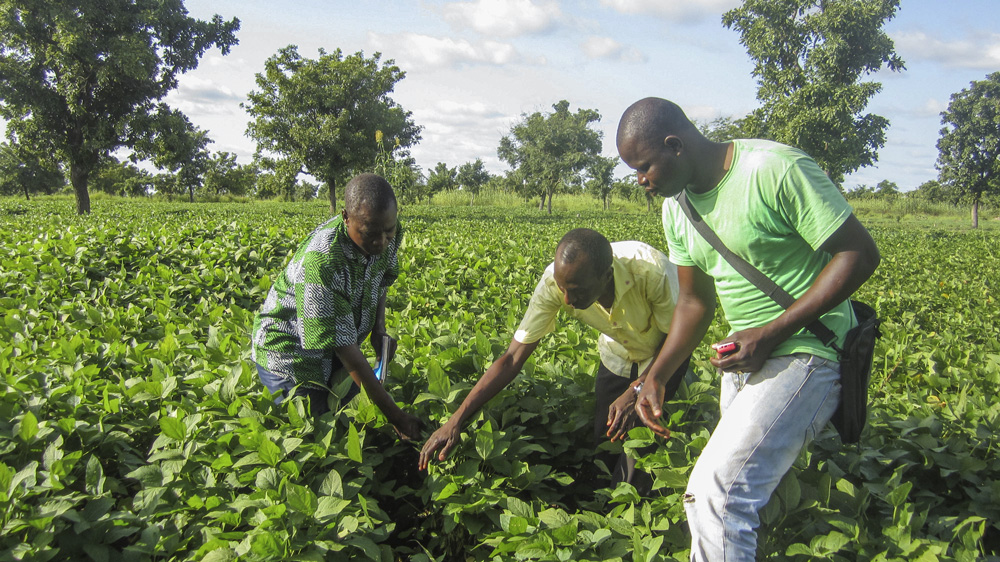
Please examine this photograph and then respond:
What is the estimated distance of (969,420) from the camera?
104 inches

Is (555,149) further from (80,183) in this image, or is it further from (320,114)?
(80,183)

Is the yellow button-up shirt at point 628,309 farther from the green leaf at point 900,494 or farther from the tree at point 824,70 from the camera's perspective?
the tree at point 824,70

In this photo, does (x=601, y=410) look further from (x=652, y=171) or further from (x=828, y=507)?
(x=652, y=171)

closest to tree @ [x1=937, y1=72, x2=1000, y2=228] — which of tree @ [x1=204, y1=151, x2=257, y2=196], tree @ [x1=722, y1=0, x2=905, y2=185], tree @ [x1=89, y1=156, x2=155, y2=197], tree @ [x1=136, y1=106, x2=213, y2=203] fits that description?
tree @ [x1=722, y1=0, x2=905, y2=185]

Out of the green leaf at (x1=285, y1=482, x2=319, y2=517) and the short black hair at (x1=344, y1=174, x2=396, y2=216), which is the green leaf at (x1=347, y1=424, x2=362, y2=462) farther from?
the short black hair at (x1=344, y1=174, x2=396, y2=216)

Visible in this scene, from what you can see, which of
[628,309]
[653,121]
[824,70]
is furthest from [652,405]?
[824,70]

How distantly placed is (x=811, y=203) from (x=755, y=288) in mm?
369

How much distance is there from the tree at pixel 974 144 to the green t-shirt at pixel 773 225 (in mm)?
42690

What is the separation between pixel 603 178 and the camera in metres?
45.4

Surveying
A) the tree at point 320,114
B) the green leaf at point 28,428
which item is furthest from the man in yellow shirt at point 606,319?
the tree at point 320,114

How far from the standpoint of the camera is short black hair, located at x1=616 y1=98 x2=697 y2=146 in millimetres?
1983

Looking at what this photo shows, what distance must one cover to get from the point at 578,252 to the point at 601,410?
3.25 feet

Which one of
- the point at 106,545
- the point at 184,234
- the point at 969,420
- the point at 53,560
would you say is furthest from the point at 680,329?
the point at 184,234

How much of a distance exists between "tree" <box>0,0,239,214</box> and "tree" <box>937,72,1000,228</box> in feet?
139
